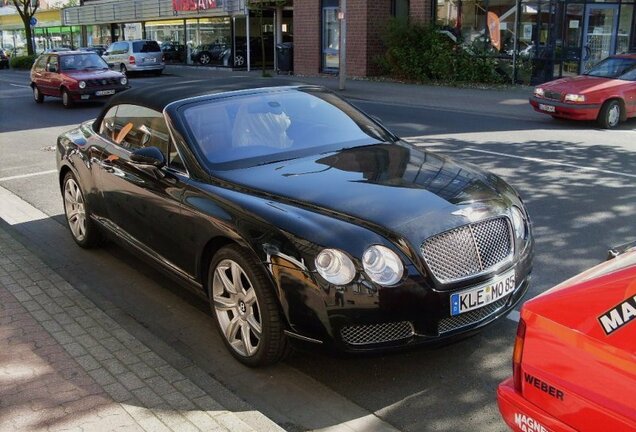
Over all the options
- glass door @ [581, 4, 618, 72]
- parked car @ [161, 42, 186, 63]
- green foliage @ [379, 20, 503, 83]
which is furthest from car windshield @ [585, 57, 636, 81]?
parked car @ [161, 42, 186, 63]

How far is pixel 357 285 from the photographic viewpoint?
11.2 feet

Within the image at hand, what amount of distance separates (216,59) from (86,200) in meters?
31.1

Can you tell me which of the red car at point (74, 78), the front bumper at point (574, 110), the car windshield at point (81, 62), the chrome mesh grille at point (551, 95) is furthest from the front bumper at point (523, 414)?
the car windshield at point (81, 62)

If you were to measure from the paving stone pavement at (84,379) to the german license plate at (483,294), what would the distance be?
1.12m

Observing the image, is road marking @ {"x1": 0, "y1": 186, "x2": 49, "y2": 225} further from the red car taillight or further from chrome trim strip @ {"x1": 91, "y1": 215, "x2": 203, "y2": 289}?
the red car taillight

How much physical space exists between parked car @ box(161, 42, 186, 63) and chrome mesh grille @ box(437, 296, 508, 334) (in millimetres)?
37330

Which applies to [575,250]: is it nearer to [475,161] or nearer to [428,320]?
[428,320]

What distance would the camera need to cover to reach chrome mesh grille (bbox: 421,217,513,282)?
3527 mm

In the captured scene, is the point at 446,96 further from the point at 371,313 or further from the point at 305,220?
the point at 371,313

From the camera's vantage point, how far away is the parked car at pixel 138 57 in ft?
111

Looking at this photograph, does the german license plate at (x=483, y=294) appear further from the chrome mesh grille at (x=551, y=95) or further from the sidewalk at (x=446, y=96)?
the sidewalk at (x=446, y=96)

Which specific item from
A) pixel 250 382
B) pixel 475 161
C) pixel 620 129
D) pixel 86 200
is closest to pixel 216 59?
pixel 620 129

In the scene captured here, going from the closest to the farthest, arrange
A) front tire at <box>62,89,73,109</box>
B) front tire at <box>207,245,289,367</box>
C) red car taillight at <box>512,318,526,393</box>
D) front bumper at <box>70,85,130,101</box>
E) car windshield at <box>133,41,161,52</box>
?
red car taillight at <box>512,318,526,393</box>
front tire at <box>207,245,289,367</box>
front bumper at <box>70,85,130,101</box>
front tire at <box>62,89,73,109</box>
car windshield at <box>133,41,161,52</box>

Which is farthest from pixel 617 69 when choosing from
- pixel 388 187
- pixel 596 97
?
pixel 388 187
